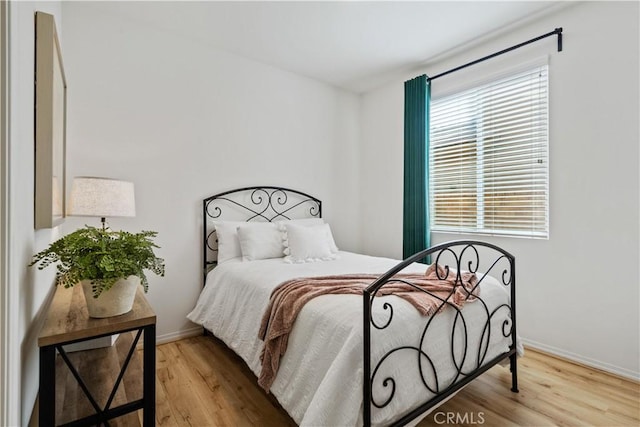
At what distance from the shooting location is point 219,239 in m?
2.84

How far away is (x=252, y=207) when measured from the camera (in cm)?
324

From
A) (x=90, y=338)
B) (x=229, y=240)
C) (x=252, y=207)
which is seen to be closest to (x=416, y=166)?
(x=252, y=207)

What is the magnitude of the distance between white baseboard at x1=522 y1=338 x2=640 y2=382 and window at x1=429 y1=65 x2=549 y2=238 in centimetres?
89

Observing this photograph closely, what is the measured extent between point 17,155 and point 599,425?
8.94 feet

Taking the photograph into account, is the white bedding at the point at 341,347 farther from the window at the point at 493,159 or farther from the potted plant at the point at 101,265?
the window at the point at 493,159

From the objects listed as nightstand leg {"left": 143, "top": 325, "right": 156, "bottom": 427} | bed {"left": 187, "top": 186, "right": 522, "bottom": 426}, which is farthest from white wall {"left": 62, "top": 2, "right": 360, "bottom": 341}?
nightstand leg {"left": 143, "top": 325, "right": 156, "bottom": 427}

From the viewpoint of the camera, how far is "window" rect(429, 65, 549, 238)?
8.54 ft

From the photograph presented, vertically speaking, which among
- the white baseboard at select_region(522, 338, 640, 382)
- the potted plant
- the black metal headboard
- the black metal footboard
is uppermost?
the black metal headboard

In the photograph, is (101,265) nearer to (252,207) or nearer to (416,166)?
(252,207)

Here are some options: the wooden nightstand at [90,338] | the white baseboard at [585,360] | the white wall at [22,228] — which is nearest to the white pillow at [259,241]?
the wooden nightstand at [90,338]

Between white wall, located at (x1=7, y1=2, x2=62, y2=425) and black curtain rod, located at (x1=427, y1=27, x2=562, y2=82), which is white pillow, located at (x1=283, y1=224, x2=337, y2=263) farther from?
black curtain rod, located at (x1=427, y1=27, x2=562, y2=82)

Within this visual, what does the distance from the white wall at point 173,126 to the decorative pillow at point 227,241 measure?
22 cm

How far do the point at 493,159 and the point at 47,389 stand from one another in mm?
3219

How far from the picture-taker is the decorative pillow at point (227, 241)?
279 centimetres
